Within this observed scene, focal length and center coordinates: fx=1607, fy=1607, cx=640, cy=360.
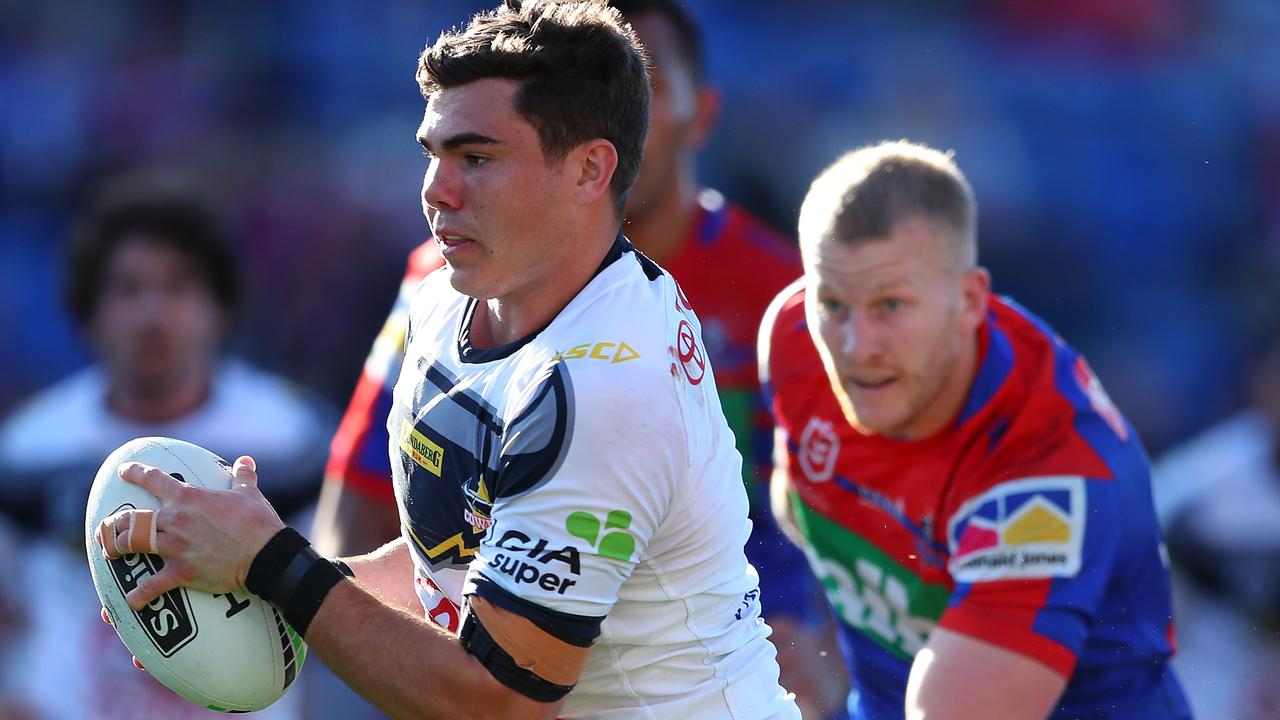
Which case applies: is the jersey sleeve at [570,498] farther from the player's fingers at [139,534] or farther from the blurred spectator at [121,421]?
the blurred spectator at [121,421]

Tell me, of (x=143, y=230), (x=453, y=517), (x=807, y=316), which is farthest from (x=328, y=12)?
(x=453, y=517)

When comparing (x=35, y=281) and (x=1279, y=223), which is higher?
(x=1279, y=223)

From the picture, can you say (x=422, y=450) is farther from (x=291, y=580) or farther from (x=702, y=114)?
(x=702, y=114)

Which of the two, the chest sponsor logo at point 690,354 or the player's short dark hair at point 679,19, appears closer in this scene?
the chest sponsor logo at point 690,354

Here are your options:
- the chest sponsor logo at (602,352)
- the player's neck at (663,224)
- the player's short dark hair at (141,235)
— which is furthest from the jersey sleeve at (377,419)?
the chest sponsor logo at (602,352)

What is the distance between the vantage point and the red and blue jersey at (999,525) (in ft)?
13.4

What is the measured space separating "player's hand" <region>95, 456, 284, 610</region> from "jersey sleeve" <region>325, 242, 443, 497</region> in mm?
2008

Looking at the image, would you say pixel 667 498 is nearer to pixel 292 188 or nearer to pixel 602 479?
pixel 602 479

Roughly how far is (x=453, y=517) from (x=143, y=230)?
162 inches

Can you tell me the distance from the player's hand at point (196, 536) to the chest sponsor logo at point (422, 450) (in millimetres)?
329

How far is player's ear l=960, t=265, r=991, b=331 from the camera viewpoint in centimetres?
445

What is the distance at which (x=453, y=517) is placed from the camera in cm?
332

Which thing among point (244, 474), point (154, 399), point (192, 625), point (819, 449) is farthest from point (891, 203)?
point (154, 399)

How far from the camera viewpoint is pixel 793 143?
10.8 meters
